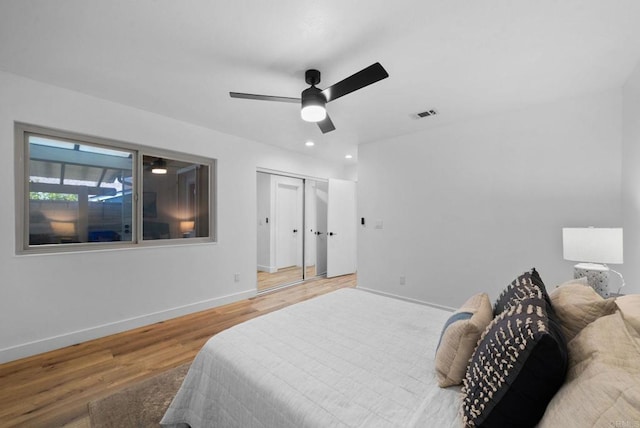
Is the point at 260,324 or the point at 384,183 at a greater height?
the point at 384,183

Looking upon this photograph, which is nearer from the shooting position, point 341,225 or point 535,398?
point 535,398

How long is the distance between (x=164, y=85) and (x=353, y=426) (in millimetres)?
2934

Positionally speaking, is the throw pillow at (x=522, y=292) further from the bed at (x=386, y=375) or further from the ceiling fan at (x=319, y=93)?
the ceiling fan at (x=319, y=93)

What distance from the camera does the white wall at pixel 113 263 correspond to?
2.34 meters

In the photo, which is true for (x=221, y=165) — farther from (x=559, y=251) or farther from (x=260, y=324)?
(x=559, y=251)

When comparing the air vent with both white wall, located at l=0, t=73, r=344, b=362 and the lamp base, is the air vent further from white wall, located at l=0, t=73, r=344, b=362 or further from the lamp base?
white wall, located at l=0, t=73, r=344, b=362

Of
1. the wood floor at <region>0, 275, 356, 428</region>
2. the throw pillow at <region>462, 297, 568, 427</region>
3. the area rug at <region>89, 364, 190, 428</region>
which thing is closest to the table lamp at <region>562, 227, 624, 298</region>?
the throw pillow at <region>462, 297, 568, 427</region>

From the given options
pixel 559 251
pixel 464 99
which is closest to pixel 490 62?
pixel 464 99

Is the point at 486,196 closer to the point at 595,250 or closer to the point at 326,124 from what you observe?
the point at 595,250

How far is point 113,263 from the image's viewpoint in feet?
9.49

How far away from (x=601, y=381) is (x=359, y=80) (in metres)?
1.81

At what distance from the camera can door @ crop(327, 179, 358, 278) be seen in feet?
17.7

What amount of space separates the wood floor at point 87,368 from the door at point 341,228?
245 cm

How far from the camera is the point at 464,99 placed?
2766 millimetres
